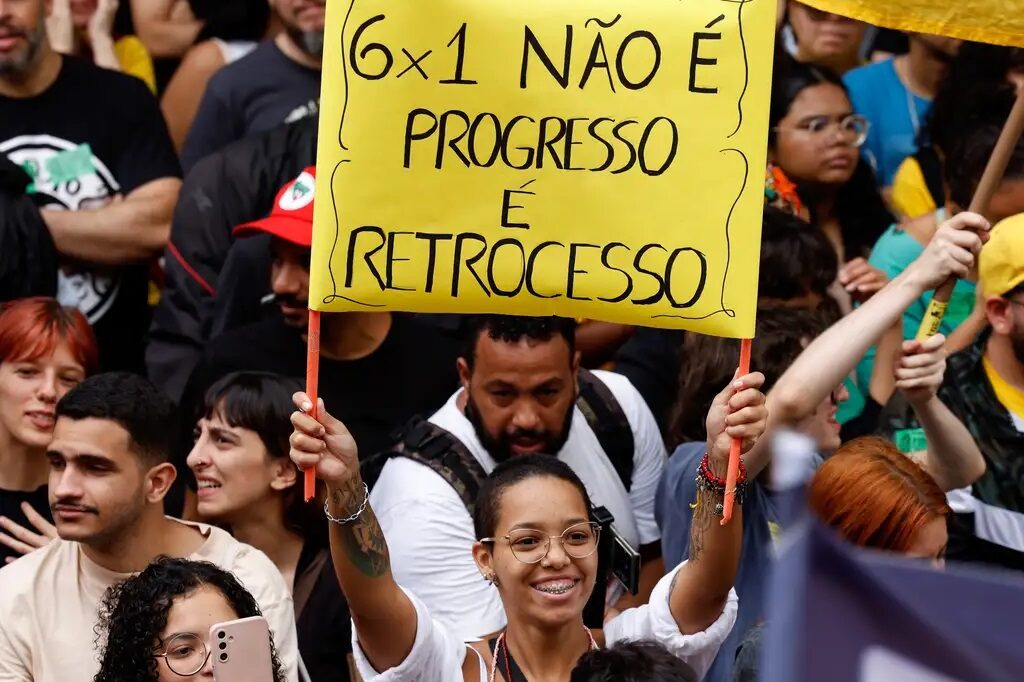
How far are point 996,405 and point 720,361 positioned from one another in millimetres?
787

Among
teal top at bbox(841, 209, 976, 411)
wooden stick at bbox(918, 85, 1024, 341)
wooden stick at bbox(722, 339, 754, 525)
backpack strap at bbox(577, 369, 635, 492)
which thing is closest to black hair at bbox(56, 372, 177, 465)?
backpack strap at bbox(577, 369, 635, 492)

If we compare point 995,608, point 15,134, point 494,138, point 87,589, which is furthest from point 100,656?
point 995,608

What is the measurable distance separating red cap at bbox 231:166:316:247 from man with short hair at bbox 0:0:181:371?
495 mm

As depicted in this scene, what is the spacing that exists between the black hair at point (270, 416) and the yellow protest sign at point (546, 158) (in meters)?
1.41

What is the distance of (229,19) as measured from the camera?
7.76 meters

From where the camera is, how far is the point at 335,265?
4.18 metres

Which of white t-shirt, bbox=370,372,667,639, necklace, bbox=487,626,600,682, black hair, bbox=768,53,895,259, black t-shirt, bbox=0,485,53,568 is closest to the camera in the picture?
necklace, bbox=487,626,600,682

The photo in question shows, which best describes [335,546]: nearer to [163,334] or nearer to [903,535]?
[903,535]

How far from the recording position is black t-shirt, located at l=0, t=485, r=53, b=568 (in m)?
5.36

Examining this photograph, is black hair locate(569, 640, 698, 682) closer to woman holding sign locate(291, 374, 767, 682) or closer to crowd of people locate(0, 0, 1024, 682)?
crowd of people locate(0, 0, 1024, 682)

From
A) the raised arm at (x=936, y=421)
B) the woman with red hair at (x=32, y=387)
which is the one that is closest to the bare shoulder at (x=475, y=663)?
the raised arm at (x=936, y=421)

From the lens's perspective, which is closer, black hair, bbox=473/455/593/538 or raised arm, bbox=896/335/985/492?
black hair, bbox=473/455/593/538

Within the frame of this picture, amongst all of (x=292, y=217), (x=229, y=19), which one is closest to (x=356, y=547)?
(x=292, y=217)

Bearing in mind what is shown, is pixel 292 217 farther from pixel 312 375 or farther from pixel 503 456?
pixel 312 375
